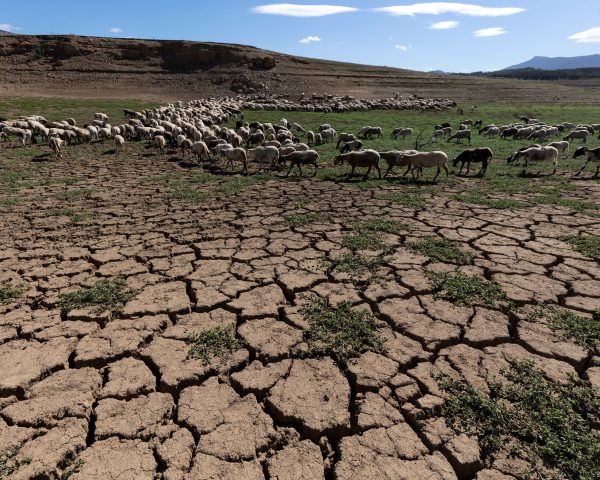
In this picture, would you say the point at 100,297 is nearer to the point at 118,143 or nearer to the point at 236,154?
the point at 236,154

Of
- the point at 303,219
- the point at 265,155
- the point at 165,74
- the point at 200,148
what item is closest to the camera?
the point at 303,219

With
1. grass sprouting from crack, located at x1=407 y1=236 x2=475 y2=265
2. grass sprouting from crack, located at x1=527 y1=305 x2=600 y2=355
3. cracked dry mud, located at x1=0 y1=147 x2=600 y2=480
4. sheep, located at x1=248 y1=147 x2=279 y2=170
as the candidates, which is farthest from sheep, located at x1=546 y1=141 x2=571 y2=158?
grass sprouting from crack, located at x1=527 y1=305 x2=600 y2=355

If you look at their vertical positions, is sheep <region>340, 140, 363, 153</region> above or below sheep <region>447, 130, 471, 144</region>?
below

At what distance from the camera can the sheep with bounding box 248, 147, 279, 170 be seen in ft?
40.0

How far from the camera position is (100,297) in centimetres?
471

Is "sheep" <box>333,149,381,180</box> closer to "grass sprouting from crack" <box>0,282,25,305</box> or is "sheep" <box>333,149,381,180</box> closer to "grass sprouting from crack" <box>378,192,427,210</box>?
"grass sprouting from crack" <box>378,192,427,210</box>

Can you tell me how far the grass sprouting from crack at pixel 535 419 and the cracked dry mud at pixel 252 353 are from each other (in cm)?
12

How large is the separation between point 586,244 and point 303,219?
4966 millimetres

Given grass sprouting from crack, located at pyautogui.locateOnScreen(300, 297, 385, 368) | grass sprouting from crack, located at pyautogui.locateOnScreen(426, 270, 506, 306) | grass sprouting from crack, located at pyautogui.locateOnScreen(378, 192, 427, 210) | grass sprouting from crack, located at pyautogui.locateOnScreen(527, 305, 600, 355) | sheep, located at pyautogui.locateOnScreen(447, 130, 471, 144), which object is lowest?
grass sprouting from crack, located at pyautogui.locateOnScreen(300, 297, 385, 368)

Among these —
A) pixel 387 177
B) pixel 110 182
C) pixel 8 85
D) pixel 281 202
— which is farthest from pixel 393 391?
pixel 8 85

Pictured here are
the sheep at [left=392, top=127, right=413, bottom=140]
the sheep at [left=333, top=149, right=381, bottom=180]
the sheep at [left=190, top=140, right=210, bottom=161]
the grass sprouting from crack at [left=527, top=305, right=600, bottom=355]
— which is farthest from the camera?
the sheep at [left=392, top=127, right=413, bottom=140]

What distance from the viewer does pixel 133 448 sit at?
2.83 m

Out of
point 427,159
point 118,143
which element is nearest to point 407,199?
point 427,159

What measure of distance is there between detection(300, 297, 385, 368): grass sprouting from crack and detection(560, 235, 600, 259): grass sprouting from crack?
4.12m
